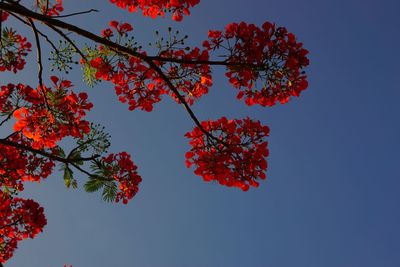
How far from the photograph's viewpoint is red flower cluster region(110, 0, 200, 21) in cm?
628

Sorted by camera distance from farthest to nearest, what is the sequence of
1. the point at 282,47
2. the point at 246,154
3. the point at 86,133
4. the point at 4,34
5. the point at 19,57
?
the point at 19,57, the point at 4,34, the point at 86,133, the point at 246,154, the point at 282,47

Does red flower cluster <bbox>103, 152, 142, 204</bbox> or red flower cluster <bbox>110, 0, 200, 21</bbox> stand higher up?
red flower cluster <bbox>110, 0, 200, 21</bbox>

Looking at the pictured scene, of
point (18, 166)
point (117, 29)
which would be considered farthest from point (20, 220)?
point (117, 29)

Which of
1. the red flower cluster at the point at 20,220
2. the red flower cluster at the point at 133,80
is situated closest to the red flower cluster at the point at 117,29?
the red flower cluster at the point at 133,80

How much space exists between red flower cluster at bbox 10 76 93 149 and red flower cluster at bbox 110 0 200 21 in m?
1.59

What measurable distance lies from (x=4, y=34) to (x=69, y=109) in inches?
90.2

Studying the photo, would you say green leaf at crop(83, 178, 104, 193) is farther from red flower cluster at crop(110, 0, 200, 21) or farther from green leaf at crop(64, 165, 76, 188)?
red flower cluster at crop(110, 0, 200, 21)

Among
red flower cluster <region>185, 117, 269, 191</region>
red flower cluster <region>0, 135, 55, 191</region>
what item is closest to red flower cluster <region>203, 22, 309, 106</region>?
red flower cluster <region>185, 117, 269, 191</region>

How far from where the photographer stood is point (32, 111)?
611cm

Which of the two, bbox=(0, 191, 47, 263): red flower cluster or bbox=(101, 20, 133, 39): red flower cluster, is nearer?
bbox=(101, 20, 133, 39): red flower cluster

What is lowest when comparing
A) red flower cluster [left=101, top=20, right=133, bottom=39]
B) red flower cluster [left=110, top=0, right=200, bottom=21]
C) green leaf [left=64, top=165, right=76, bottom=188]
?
green leaf [left=64, top=165, right=76, bottom=188]

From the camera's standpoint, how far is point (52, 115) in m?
5.93

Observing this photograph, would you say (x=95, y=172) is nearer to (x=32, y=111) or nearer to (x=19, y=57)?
(x=32, y=111)

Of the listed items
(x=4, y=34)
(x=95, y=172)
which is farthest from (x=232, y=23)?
(x=4, y=34)
